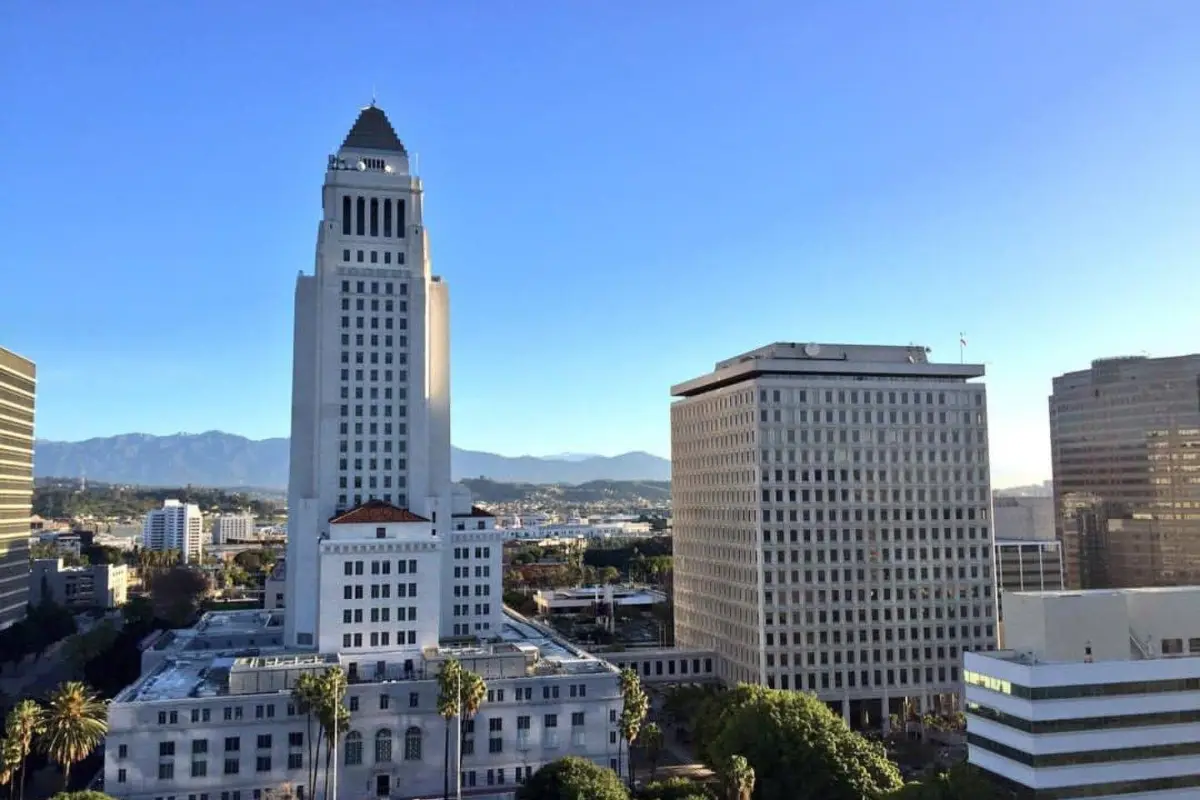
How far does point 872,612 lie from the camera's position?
11994 centimetres

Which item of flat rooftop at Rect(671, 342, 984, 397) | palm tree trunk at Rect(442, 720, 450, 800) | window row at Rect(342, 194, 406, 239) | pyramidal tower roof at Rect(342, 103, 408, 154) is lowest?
palm tree trunk at Rect(442, 720, 450, 800)

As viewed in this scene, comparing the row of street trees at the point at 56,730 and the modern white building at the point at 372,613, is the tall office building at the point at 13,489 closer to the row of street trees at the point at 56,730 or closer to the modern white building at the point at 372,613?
the modern white building at the point at 372,613

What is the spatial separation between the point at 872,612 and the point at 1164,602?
5061cm

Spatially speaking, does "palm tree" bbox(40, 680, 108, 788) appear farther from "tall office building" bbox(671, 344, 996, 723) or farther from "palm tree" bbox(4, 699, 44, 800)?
"tall office building" bbox(671, 344, 996, 723)

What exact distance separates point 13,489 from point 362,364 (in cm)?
11608

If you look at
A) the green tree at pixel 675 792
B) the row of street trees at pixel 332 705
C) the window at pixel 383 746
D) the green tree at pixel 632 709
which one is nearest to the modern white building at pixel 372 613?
the window at pixel 383 746

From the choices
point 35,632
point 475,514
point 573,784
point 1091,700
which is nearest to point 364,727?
point 573,784

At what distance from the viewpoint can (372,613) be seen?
10206cm

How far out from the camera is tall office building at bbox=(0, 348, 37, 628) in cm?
18162

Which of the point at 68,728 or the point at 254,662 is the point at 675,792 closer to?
the point at 254,662

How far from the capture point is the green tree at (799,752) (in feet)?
243

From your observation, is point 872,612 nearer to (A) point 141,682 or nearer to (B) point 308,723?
(B) point 308,723

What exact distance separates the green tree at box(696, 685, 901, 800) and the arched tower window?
33.5m

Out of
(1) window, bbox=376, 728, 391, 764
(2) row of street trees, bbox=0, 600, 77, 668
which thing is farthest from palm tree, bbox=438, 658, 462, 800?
(2) row of street trees, bbox=0, 600, 77, 668
